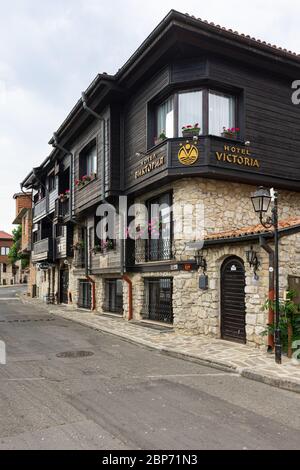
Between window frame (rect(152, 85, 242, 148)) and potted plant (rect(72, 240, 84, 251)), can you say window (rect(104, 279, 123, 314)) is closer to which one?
potted plant (rect(72, 240, 84, 251))

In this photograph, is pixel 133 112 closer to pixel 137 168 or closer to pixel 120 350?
pixel 137 168

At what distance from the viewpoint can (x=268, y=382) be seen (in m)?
7.43

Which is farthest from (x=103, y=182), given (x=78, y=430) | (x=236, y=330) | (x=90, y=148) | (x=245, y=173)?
(x=78, y=430)

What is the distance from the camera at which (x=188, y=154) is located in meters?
12.4

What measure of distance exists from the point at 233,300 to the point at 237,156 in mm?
4462

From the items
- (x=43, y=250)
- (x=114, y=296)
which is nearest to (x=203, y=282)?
(x=114, y=296)

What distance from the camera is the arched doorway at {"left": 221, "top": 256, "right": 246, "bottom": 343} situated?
36.0 ft

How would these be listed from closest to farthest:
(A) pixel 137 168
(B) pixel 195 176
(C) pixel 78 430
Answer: (C) pixel 78 430 < (B) pixel 195 176 < (A) pixel 137 168

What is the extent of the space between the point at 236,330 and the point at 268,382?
145 inches

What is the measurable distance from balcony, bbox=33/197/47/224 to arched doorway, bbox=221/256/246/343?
1811 cm

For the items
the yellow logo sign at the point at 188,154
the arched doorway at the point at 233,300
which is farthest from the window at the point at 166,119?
the arched doorway at the point at 233,300

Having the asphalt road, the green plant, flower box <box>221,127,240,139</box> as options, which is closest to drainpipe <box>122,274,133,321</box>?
the asphalt road

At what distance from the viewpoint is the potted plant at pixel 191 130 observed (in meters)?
12.5
